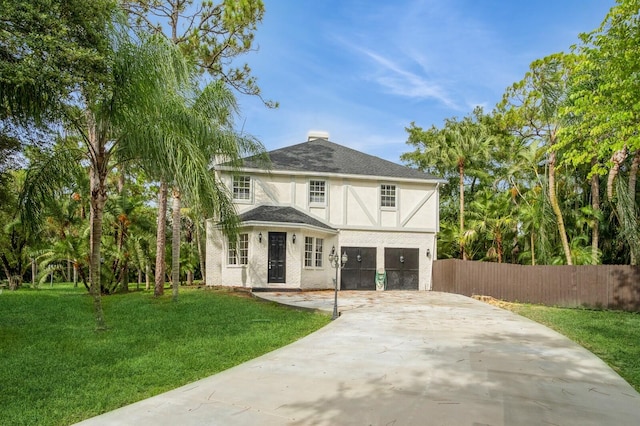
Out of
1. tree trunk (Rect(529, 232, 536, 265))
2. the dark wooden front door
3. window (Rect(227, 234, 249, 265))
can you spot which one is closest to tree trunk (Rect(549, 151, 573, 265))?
tree trunk (Rect(529, 232, 536, 265))

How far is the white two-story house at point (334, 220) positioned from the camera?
17.0 meters

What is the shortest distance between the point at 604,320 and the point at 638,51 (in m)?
6.80

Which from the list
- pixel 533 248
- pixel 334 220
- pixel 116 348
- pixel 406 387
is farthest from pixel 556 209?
pixel 116 348

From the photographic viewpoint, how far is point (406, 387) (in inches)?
183

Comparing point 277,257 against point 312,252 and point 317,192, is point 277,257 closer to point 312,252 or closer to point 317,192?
point 312,252

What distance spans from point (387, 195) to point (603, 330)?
447 inches

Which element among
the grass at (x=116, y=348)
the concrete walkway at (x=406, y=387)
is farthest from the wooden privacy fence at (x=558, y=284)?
the grass at (x=116, y=348)

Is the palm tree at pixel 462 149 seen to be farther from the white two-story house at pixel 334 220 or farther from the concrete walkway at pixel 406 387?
the concrete walkway at pixel 406 387

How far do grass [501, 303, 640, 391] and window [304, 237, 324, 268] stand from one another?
7454mm

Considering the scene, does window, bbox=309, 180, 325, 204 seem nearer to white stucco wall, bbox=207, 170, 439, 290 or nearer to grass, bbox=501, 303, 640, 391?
white stucco wall, bbox=207, 170, 439, 290

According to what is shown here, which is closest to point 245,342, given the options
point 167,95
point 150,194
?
point 167,95

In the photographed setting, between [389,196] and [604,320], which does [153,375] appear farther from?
[389,196]

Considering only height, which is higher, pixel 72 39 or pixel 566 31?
pixel 566 31

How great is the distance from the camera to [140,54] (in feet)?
25.0
